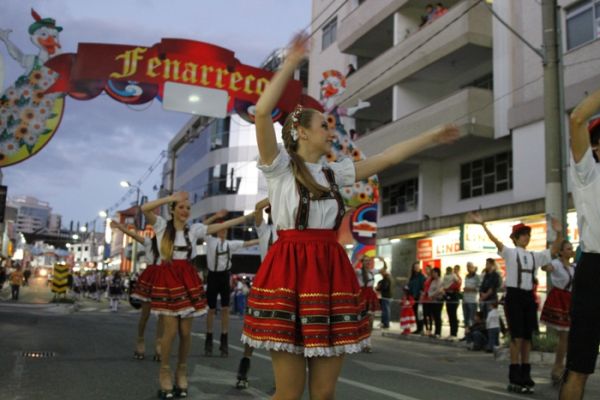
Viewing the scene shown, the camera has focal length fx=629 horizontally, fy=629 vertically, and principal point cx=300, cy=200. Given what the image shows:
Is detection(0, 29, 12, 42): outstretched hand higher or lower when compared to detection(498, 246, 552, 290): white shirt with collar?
higher

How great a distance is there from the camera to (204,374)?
7.40m

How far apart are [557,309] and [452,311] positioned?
798 cm

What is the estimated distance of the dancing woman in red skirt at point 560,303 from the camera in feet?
26.0

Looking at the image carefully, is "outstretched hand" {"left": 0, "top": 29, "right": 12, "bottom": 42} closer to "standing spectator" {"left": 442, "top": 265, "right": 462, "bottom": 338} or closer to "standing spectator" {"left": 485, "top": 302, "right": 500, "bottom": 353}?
"standing spectator" {"left": 442, "top": 265, "right": 462, "bottom": 338}

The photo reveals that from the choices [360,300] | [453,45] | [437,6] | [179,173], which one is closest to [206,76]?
[453,45]

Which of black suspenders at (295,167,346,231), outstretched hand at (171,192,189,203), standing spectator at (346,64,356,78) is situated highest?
standing spectator at (346,64,356,78)

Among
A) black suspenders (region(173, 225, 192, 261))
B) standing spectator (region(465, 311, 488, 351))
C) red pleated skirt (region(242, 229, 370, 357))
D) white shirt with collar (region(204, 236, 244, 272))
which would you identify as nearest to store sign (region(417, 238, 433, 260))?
standing spectator (region(465, 311, 488, 351))

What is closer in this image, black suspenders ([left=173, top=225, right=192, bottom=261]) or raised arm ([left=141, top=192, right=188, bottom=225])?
raised arm ([left=141, top=192, right=188, bottom=225])

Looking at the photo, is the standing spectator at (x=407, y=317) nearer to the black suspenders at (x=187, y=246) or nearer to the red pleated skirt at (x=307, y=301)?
the black suspenders at (x=187, y=246)

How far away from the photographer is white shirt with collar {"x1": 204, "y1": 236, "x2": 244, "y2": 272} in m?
9.41

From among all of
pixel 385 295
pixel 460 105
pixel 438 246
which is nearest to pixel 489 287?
pixel 385 295

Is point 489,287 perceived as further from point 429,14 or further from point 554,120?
point 429,14

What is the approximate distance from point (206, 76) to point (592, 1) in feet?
34.2

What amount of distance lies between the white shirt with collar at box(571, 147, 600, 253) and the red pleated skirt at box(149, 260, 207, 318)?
3871 mm
